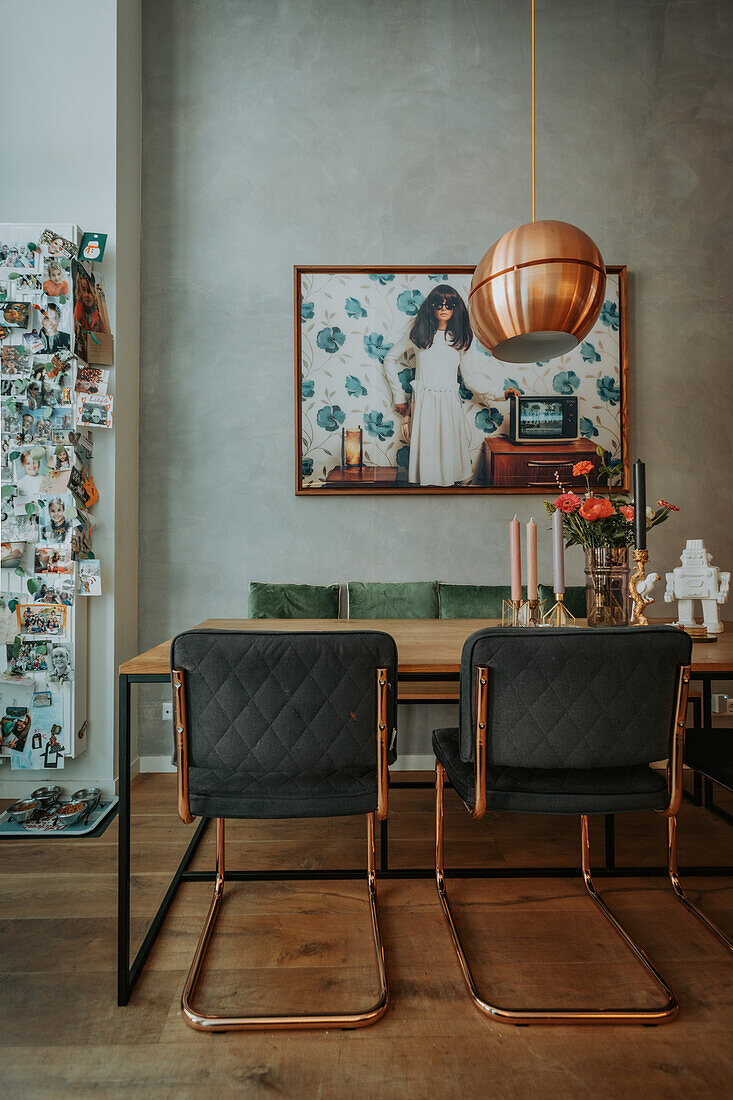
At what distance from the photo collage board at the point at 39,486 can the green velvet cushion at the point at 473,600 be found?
1.51 meters

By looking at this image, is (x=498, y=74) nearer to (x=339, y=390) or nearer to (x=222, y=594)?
(x=339, y=390)

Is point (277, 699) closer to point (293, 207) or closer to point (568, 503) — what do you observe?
point (568, 503)

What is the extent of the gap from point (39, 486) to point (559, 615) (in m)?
1.98

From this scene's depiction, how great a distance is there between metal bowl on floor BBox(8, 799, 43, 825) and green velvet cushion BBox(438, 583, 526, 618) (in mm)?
1730

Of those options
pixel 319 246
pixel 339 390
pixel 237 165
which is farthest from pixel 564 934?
Answer: pixel 237 165

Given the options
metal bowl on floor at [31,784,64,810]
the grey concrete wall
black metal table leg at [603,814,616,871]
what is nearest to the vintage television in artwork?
the grey concrete wall

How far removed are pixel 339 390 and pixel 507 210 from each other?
1.13m

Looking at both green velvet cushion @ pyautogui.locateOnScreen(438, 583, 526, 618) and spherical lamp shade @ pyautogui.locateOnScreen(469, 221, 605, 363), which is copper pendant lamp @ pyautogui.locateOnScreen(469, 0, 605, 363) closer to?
spherical lamp shade @ pyautogui.locateOnScreen(469, 221, 605, 363)

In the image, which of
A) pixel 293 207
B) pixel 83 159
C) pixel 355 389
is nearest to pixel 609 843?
pixel 355 389

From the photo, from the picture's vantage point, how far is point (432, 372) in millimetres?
2898

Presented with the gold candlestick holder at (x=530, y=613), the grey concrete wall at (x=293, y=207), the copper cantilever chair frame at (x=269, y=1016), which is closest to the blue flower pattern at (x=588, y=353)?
the grey concrete wall at (x=293, y=207)

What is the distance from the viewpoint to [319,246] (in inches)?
115

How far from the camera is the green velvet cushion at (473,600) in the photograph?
8.93 feet

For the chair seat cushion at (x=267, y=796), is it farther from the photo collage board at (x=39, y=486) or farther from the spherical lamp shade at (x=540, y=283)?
the photo collage board at (x=39, y=486)
